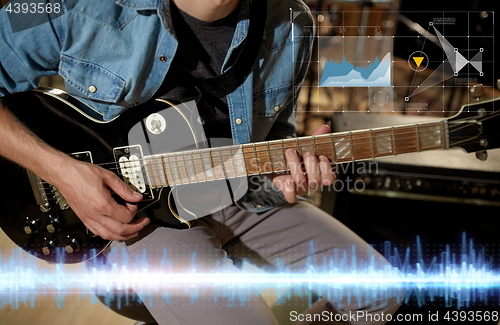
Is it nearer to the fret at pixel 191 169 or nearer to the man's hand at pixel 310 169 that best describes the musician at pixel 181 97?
the man's hand at pixel 310 169

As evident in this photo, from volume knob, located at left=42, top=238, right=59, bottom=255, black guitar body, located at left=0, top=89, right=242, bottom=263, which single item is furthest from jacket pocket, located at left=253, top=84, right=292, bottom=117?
volume knob, located at left=42, top=238, right=59, bottom=255

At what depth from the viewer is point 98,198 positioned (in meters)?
0.70

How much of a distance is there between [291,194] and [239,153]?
194 mm

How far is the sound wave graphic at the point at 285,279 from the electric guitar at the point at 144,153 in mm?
144

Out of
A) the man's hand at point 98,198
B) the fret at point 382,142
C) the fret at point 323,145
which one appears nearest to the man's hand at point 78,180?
the man's hand at point 98,198

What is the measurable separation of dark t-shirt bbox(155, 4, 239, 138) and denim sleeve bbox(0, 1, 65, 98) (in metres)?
0.28

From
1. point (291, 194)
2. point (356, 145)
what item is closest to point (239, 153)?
point (291, 194)

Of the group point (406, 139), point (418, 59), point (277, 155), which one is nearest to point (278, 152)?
point (277, 155)

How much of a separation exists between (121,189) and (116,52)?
0.37 meters

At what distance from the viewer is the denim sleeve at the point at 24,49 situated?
2.21 ft

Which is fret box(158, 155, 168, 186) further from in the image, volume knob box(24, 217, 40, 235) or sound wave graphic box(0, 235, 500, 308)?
volume knob box(24, 217, 40, 235)

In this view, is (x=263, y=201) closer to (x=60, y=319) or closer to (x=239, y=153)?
(x=239, y=153)

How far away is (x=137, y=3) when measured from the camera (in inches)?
28.9
